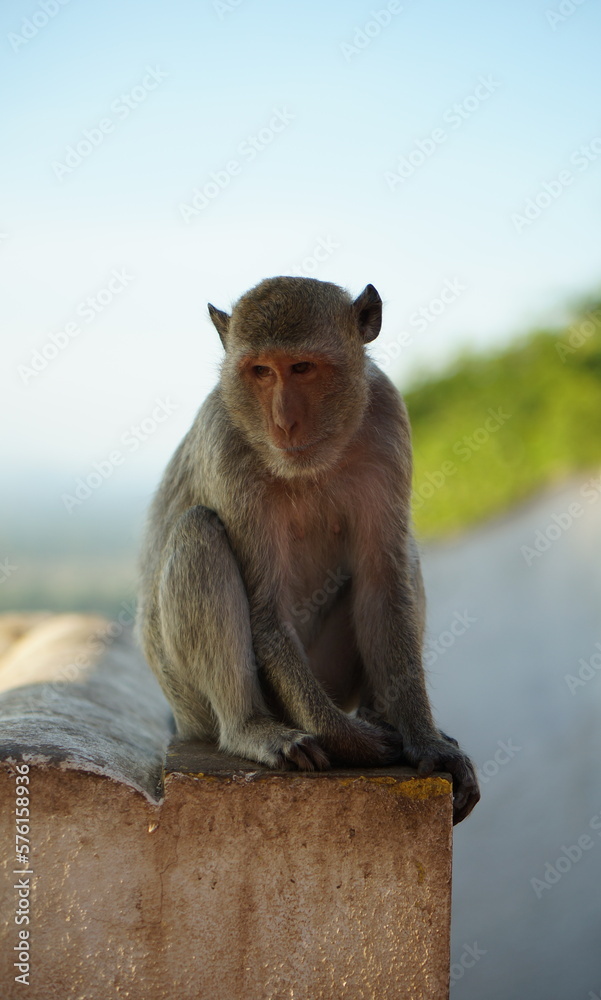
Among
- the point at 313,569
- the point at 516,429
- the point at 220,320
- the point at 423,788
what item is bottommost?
the point at 423,788

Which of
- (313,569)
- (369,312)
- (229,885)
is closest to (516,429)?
(369,312)

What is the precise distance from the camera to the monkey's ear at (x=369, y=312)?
4.12 meters

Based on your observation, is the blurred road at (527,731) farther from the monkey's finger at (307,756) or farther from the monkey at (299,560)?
the monkey's finger at (307,756)

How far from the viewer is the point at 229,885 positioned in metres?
3.29

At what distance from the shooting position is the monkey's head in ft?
12.2

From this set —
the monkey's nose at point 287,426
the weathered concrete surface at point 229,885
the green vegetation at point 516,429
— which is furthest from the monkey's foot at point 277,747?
the green vegetation at point 516,429

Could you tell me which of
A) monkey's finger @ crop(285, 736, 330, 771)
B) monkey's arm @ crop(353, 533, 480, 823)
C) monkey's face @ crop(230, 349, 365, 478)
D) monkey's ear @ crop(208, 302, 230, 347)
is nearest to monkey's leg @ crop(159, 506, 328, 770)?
monkey's finger @ crop(285, 736, 330, 771)

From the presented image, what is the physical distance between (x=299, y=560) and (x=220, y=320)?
1.08m

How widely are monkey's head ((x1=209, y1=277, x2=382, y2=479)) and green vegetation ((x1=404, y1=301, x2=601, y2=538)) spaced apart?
10706mm

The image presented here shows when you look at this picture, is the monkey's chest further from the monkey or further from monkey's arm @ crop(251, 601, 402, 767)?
monkey's arm @ crop(251, 601, 402, 767)

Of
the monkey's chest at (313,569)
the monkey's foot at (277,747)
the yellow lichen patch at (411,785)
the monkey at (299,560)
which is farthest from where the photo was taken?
the monkey's chest at (313,569)

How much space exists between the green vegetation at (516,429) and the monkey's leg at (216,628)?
10882mm

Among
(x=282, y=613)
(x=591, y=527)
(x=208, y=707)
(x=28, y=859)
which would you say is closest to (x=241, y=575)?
(x=282, y=613)

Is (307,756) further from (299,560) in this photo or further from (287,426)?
(287,426)
